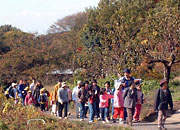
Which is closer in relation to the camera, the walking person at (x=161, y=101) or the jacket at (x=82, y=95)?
the walking person at (x=161, y=101)

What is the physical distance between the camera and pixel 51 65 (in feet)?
117

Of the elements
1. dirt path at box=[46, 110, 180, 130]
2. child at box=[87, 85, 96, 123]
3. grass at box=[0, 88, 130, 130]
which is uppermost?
child at box=[87, 85, 96, 123]

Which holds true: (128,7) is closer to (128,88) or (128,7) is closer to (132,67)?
(132,67)

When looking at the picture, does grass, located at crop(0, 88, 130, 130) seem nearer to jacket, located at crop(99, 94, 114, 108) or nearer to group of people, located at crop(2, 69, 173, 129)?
group of people, located at crop(2, 69, 173, 129)

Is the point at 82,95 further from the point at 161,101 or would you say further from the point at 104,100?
the point at 161,101

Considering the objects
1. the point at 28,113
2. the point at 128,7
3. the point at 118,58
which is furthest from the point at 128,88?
the point at 128,7

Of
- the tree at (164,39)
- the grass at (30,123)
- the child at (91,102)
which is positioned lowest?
the grass at (30,123)

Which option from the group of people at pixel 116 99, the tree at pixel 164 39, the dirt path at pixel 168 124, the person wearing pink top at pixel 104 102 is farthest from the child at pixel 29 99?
the tree at pixel 164 39

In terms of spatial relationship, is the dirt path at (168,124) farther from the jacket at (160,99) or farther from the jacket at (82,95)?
the jacket at (82,95)

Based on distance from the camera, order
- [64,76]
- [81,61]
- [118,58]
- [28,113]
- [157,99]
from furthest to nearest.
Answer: [64,76]
[81,61]
[118,58]
[28,113]
[157,99]

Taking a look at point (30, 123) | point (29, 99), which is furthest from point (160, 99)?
point (29, 99)

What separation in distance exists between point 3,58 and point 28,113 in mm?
24767

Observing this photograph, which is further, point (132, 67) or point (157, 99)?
point (132, 67)

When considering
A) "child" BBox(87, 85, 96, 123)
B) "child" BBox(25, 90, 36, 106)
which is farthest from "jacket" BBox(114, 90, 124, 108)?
"child" BBox(25, 90, 36, 106)
